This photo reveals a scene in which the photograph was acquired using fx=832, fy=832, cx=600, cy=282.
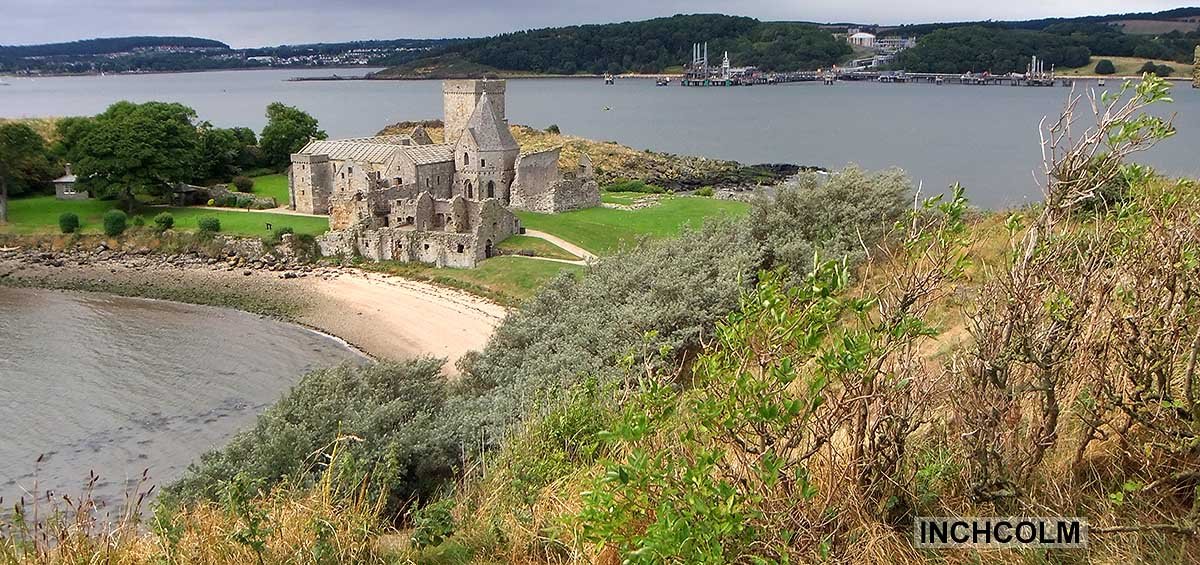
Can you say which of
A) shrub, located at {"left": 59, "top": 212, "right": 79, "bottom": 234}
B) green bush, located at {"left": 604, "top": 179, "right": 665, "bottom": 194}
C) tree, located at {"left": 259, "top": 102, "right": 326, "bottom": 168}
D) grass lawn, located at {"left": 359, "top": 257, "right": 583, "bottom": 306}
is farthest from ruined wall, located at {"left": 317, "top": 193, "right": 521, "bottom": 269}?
tree, located at {"left": 259, "top": 102, "right": 326, "bottom": 168}

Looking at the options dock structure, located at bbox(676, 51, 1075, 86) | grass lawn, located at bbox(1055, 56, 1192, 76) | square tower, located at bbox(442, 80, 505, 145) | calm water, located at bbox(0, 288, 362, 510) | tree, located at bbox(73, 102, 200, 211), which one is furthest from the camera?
dock structure, located at bbox(676, 51, 1075, 86)

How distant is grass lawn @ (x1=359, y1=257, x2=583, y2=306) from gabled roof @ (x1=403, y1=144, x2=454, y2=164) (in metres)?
7.69

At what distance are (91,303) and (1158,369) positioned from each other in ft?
123

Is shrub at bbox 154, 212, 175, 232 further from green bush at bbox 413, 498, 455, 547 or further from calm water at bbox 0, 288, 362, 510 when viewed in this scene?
green bush at bbox 413, 498, 455, 547

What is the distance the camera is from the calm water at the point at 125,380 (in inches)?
780

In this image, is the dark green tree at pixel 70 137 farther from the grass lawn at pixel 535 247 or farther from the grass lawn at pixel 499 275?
the grass lawn at pixel 535 247

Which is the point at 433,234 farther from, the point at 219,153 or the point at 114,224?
the point at 219,153

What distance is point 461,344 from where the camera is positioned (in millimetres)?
27141

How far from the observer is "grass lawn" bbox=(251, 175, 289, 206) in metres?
48.0

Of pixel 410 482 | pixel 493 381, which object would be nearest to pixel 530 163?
pixel 493 381

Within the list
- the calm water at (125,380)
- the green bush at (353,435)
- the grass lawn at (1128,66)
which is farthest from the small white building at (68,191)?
the grass lawn at (1128,66)

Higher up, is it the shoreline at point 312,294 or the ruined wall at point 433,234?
the ruined wall at point 433,234

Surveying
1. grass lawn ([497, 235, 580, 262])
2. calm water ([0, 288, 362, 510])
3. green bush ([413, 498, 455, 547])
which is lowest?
calm water ([0, 288, 362, 510])

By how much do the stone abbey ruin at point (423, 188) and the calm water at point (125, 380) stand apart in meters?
7.49
